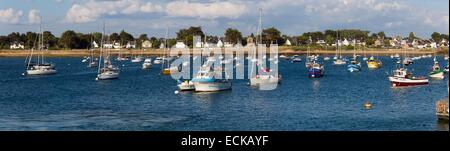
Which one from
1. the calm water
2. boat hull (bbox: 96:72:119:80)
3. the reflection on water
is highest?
boat hull (bbox: 96:72:119:80)

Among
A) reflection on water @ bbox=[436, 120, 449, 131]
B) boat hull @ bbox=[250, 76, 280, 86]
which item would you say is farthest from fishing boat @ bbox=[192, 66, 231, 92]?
reflection on water @ bbox=[436, 120, 449, 131]

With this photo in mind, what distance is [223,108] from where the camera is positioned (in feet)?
198

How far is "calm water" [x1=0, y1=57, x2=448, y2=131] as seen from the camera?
4934cm

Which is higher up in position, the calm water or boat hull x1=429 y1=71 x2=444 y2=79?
boat hull x1=429 y1=71 x2=444 y2=79

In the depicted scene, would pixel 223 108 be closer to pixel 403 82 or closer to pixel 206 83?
pixel 206 83

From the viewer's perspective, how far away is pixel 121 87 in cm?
9069

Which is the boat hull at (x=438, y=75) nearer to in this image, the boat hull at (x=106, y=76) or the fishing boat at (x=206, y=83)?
the fishing boat at (x=206, y=83)

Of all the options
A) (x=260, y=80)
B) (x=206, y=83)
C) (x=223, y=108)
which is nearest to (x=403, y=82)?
(x=260, y=80)

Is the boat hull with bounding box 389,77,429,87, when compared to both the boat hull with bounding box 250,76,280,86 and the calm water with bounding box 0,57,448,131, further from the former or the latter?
the boat hull with bounding box 250,76,280,86

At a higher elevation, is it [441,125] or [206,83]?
[206,83]

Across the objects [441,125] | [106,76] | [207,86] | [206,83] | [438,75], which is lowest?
[441,125]

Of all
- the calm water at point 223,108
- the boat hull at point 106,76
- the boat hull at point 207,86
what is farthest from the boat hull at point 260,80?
the boat hull at point 106,76
